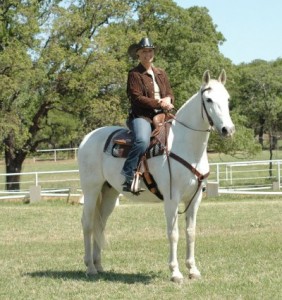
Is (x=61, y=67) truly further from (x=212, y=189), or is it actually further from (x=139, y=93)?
(x=139, y=93)

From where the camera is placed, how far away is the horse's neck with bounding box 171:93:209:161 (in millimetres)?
7508

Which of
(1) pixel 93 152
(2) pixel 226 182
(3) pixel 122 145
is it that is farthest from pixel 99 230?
(2) pixel 226 182

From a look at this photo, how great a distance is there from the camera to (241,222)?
15.0 m

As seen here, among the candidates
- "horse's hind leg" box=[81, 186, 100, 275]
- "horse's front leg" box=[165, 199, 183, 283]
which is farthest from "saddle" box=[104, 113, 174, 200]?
"horse's hind leg" box=[81, 186, 100, 275]

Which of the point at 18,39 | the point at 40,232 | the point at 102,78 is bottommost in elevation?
the point at 40,232

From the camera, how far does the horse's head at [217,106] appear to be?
22.8 feet

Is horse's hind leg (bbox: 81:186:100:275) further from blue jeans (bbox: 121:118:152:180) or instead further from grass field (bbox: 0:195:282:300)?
blue jeans (bbox: 121:118:152:180)

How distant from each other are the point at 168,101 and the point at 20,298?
2.81m

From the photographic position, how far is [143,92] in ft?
25.7

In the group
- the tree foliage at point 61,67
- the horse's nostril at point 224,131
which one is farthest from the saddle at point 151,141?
the tree foliage at point 61,67

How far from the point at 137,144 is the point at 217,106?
1.10 meters

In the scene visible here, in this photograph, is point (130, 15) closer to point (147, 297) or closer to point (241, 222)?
point (241, 222)

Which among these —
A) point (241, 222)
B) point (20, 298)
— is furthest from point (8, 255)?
point (241, 222)

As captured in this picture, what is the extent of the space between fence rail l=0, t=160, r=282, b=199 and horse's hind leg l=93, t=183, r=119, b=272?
12.8m
